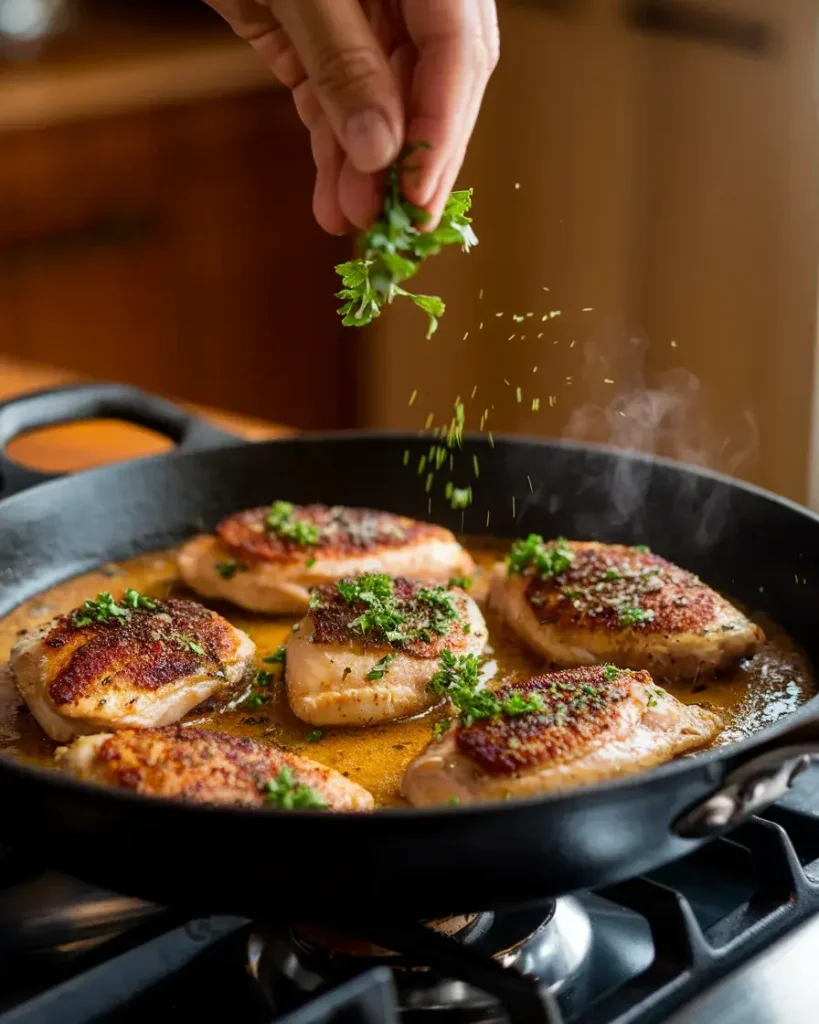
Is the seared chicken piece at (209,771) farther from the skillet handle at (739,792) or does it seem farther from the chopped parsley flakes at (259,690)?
the skillet handle at (739,792)

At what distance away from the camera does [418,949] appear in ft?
4.08

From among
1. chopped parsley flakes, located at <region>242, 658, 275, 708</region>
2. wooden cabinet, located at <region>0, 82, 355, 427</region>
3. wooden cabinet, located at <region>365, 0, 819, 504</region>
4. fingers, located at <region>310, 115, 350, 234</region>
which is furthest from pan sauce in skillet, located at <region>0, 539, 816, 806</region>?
wooden cabinet, located at <region>0, 82, 355, 427</region>

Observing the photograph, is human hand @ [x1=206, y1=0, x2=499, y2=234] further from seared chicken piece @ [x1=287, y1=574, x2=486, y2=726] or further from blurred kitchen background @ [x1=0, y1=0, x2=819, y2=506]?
blurred kitchen background @ [x1=0, y1=0, x2=819, y2=506]

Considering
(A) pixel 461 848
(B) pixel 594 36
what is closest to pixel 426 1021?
(A) pixel 461 848

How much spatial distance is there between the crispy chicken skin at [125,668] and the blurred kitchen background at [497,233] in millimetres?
1058

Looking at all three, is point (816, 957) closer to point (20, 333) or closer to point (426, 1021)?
point (426, 1021)

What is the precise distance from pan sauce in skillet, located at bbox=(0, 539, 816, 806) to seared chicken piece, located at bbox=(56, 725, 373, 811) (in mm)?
137

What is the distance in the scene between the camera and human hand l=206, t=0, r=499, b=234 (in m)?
1.32

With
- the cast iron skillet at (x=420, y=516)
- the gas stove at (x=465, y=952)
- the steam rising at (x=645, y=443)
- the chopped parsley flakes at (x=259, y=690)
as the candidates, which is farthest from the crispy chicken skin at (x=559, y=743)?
the steam rising at (x=645, y=443)

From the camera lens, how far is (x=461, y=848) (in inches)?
45.3

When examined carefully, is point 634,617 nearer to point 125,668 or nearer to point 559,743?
point 559,743

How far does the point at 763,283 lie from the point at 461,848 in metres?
2.96

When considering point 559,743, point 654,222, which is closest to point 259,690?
point 559,743

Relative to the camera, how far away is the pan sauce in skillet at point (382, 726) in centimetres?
169
